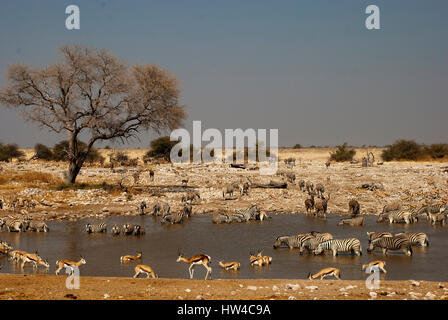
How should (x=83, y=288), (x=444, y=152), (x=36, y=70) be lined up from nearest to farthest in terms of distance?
(x=83, y=288)
(x=36, y=70)
(x=444, y=152)

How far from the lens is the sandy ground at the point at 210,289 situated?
32.9ft

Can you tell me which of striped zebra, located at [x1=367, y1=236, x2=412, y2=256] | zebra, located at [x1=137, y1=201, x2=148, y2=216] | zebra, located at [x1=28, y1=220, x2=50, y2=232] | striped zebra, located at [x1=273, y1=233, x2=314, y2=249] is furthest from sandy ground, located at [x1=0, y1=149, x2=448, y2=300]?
striped zebra, located at [x1=273, y1=233, x2=314, y2=249]

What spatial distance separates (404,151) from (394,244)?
41.5 meters

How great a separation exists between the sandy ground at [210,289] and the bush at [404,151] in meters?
44.5

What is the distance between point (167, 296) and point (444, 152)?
48342 mm

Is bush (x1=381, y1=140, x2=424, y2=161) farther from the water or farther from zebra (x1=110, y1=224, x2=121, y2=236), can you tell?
zebra (x1=110, y1=224, x2=121, y2=236)

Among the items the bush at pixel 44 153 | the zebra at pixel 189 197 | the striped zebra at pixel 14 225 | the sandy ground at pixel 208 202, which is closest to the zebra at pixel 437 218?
the sandy ground at pixel 208 202

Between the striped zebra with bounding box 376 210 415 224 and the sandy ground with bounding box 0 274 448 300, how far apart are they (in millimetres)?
10115

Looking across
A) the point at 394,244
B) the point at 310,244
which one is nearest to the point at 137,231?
the point at 310,244

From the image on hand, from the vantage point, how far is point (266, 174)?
37.3 metres

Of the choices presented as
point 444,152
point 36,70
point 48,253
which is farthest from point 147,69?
point 444,152

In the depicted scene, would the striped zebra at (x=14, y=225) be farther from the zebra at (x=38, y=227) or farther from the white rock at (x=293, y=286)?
the white rock at (x=293, y=286)

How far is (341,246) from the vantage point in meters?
15.3

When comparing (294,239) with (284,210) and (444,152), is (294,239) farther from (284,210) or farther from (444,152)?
(444,152)
